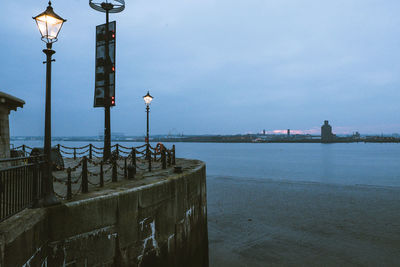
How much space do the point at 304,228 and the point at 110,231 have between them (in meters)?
13.2

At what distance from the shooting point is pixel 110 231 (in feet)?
20.9

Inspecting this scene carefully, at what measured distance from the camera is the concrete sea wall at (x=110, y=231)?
4621 millimetres

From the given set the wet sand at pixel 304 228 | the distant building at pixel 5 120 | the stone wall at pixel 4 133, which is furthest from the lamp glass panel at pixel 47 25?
the wet sand at pixel 304 228

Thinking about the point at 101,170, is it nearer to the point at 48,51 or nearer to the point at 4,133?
the point at 48,51

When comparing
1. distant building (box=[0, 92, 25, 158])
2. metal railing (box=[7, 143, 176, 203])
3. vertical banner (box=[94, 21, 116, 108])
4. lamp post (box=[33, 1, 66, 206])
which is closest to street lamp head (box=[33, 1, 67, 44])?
lamp post (box=[33, 1, 66, 206])

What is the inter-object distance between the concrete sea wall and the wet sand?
4587mm

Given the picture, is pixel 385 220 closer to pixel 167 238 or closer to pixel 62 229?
pixel 167 238

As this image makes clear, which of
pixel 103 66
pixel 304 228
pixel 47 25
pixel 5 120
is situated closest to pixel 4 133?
pixel 5 120

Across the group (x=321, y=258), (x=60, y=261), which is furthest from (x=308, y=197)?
(x=60, y=261)

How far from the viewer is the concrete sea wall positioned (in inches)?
182

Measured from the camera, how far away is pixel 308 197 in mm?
24672

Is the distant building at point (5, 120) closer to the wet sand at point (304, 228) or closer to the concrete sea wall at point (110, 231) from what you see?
the concrete sea wall at point (110, 231)

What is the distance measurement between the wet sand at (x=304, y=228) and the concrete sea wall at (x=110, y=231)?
459 centimetres

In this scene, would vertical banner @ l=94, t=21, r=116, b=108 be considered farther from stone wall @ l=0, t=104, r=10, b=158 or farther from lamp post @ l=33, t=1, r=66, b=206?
lamp post @ l=33, t=1, r=66, b=206
